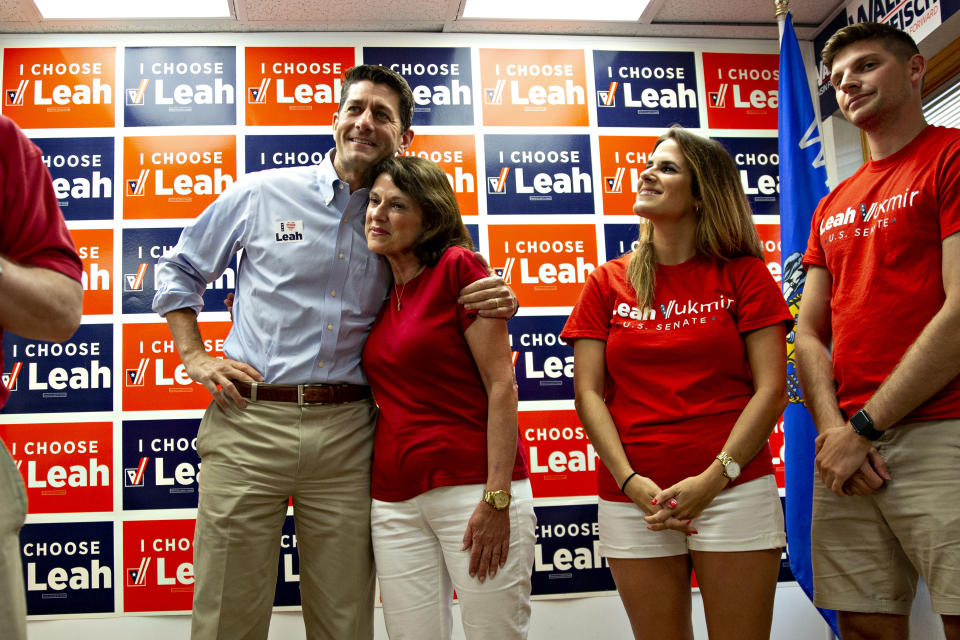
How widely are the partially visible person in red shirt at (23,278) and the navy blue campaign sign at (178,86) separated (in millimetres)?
2279

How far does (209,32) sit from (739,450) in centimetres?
284

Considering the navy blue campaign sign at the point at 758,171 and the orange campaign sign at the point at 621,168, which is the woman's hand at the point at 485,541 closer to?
the orange campaign sign at the point at 621,168

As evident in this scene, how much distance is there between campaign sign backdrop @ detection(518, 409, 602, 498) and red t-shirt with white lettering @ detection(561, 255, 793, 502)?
4.17ft

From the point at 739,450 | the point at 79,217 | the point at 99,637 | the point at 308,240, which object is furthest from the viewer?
the point at 79,217

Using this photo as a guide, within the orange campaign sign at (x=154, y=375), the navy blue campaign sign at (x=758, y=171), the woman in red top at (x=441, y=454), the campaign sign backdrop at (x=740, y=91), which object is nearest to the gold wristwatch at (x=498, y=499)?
the woman in red top at (x=441, y=454)

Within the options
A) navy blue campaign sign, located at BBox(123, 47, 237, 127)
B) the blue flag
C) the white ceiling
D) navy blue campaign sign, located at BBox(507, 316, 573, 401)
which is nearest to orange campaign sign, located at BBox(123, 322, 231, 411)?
navy blue campaign sign, located at BBox(123, 47, 237, 127)

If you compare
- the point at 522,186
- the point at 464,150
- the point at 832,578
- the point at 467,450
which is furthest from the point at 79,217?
the point at 832,578

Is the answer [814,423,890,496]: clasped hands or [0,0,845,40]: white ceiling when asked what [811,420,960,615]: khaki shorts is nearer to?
[814,423,890,496]: clasped hands

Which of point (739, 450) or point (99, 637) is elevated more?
point (739, 450)

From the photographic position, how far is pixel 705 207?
1.82 metres

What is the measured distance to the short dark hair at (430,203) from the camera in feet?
5.97

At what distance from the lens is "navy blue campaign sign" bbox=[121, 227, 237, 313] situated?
3027 millimetres

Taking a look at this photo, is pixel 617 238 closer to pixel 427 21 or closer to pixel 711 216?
pixel 427 21

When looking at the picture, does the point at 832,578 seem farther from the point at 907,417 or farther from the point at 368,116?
the point at 368,116
